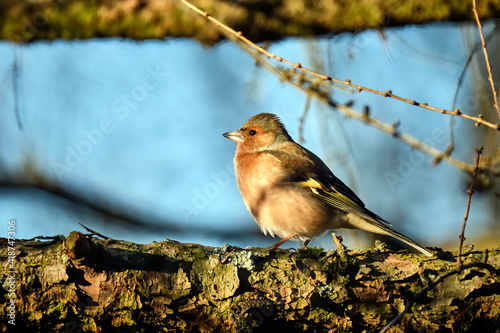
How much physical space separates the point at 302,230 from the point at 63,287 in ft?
8.93

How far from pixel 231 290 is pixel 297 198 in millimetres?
2147

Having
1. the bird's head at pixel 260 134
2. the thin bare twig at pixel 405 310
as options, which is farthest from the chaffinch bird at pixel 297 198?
the thin bare twig at pixel 405 310

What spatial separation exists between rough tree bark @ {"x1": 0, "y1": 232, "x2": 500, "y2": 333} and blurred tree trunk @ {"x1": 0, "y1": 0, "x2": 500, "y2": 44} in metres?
2.83

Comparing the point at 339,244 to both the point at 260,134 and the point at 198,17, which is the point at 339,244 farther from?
the point at 198,17

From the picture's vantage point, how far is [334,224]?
5418 mm

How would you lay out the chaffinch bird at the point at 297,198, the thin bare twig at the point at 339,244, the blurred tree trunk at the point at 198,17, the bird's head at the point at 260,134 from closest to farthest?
the thin bare twig at the point at 339,244 → the chaffinch bird at the point at 297,198 → the blurred tree trunk at the point at 198,17 → the bird's head at the point at 260,134

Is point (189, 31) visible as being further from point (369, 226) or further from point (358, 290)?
point (358, 290)

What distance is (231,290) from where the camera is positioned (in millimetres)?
3344

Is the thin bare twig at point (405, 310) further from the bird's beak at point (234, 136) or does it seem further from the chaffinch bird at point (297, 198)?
the bird's beak at point (234, 136)

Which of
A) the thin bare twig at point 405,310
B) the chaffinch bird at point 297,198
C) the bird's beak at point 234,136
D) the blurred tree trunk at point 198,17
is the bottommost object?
the thin bare twig at point 405,310

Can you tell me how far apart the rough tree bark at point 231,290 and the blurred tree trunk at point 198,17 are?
2831 mm

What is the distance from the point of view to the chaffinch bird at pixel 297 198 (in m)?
5.27

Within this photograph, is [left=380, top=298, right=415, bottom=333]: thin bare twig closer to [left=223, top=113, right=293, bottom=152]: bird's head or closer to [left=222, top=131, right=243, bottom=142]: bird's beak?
[left=223, top=113, right=293, bottom=152]: bird's head

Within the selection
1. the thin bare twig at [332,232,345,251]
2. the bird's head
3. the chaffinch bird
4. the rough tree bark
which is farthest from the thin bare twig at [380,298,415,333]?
the bird's head
